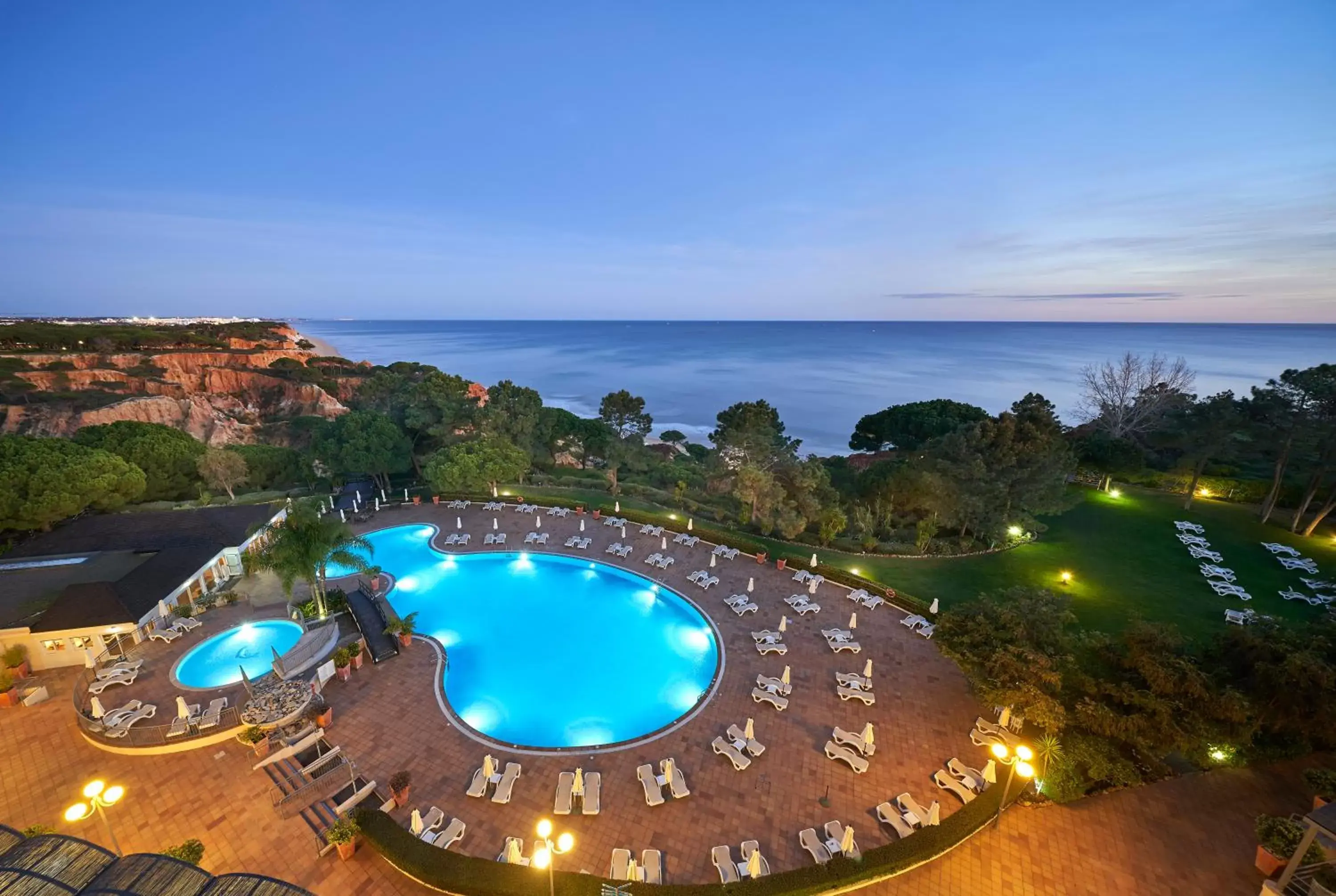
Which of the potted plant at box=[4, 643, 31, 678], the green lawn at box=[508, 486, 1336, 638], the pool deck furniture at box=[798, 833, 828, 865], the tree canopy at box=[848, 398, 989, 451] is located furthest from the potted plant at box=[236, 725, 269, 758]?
the tree canopy at box=[848, 398, 989, 451]

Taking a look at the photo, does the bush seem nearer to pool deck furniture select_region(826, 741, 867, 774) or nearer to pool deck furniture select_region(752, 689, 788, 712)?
pool deck furniture select_region(826, 741, 867, 774)

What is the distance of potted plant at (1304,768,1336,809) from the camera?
32.6ft

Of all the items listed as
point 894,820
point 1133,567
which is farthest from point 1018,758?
point 1133,567

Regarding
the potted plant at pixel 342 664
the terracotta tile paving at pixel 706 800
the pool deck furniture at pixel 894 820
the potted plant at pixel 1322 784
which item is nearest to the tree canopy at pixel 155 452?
the terracotta tile paving at pixel 706 800

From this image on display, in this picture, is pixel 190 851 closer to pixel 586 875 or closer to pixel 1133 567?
pixel 586 875

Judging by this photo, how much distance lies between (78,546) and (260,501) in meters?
7.74

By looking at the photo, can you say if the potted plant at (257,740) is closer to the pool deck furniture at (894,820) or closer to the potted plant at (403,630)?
the potted plant at (403,630)

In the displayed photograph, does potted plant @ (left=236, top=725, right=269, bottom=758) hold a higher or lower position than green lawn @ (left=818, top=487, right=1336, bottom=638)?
lower

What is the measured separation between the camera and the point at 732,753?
1196 centimetres

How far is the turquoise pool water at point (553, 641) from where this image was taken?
14.4m

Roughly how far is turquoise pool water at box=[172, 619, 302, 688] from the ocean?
50.4 metres

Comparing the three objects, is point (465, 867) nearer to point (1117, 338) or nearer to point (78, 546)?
point (78, 546)

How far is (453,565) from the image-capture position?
22.3m

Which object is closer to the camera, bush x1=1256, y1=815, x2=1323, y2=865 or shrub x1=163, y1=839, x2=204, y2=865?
shrub x1=163, y1=839, x2=204, y2=865
